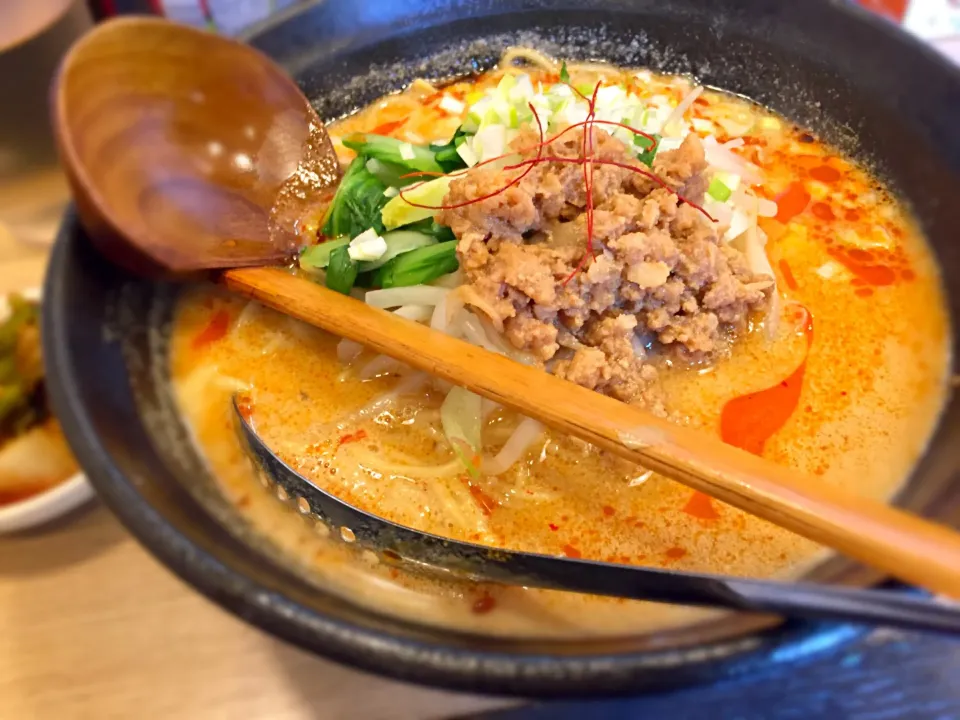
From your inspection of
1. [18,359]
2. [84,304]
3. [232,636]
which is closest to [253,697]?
[232,636]

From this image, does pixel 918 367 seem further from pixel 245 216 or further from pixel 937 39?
pixel 937 39

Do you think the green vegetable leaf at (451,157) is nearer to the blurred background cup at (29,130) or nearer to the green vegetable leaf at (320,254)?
the green vegetable leaf at (320,254)

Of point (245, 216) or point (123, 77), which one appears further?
point (245, 216)

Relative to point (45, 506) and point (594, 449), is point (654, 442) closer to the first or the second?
point (594, 449)

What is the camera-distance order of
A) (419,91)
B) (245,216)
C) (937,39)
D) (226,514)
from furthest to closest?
(937,39), (419,91), (245,216), (226,514)

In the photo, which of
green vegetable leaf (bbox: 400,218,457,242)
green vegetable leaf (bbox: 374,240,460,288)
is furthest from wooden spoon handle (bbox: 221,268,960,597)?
green vegetable leaf (bbox: 400,218,457,242)

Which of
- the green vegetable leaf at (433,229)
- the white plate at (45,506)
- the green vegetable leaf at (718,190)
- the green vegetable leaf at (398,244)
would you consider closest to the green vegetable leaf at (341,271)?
the green vegetable leaf at (398,244)

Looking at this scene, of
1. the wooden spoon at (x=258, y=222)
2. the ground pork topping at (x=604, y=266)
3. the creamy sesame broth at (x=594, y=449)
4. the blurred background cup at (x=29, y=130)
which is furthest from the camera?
the blurred background cup at (x=29, y=130)
